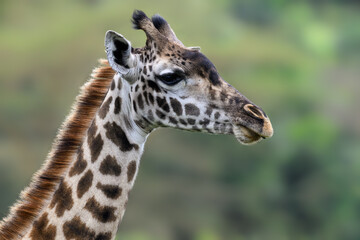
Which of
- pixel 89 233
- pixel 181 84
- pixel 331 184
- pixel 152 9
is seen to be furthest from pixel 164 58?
pixel 331 184

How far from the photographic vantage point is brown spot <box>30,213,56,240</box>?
3.09 m

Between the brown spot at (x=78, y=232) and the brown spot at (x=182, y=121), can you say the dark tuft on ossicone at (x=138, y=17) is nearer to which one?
the brown spot at (x=182, y=121)

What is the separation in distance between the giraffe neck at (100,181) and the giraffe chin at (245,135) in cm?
43

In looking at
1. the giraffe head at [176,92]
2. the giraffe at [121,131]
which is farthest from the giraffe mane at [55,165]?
the giraffe head at [176,92]

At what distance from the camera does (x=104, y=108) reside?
128 inches

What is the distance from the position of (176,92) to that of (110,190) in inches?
20.5

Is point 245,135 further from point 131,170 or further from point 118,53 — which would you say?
point 118,53

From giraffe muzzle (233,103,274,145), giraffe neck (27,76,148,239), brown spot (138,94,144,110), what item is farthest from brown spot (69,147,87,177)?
giraffe muzzle (233,103,274,145)

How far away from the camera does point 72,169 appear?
3.17 m

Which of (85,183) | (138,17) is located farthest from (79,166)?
(138,17)

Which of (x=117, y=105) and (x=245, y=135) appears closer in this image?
(x=245, y=135)

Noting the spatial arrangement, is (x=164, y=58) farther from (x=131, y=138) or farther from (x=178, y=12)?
(x=178, y=12)

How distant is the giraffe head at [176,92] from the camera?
312cm

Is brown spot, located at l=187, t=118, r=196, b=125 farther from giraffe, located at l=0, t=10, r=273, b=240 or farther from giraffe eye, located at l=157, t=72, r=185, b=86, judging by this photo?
giraffe eye, located at l=157, t=72, r=185, b=86
